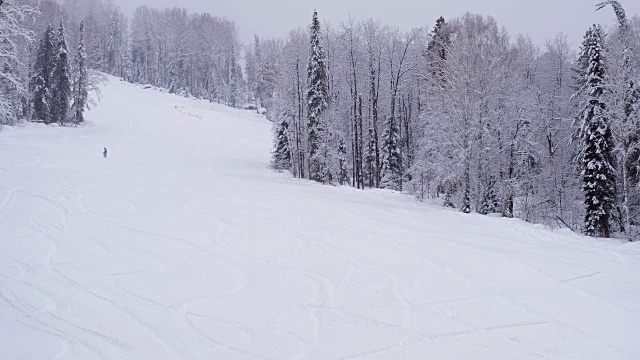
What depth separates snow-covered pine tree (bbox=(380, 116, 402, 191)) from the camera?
34.9m

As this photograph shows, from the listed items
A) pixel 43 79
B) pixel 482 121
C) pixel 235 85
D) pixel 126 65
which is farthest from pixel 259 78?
pixel 482 121

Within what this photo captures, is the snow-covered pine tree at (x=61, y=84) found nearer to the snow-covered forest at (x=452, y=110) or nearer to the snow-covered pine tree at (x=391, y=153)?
the snow-covered forest at (x=452, y=110)

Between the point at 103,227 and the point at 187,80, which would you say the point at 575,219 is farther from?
the point at 187,80

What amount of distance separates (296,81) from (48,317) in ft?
98.7

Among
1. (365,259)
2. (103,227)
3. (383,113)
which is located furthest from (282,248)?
A: (383,113)

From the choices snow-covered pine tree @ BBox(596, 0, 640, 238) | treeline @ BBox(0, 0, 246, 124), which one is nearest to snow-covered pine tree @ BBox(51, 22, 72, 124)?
treeline @ BBox(0, 0, 246, 124)

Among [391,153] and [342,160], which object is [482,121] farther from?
[342,160]

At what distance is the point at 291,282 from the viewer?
8367 mm

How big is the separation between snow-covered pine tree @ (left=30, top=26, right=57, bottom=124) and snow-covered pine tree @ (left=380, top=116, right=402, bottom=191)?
35473 mm

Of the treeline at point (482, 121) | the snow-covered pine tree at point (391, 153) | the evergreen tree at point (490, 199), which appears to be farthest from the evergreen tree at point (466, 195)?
the snow-covered pine tree at point (391, 153)

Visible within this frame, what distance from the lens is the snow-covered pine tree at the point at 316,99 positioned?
31.9 m

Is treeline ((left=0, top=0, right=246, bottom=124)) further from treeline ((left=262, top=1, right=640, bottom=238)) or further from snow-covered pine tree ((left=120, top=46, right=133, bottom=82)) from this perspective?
treeline ((left=262, top=1, right=640, bottom=238))

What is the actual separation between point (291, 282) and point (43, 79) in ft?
160

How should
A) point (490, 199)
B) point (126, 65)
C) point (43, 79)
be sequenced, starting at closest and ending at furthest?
point (490, 199) < point (43, 79) < point (126, 65)
